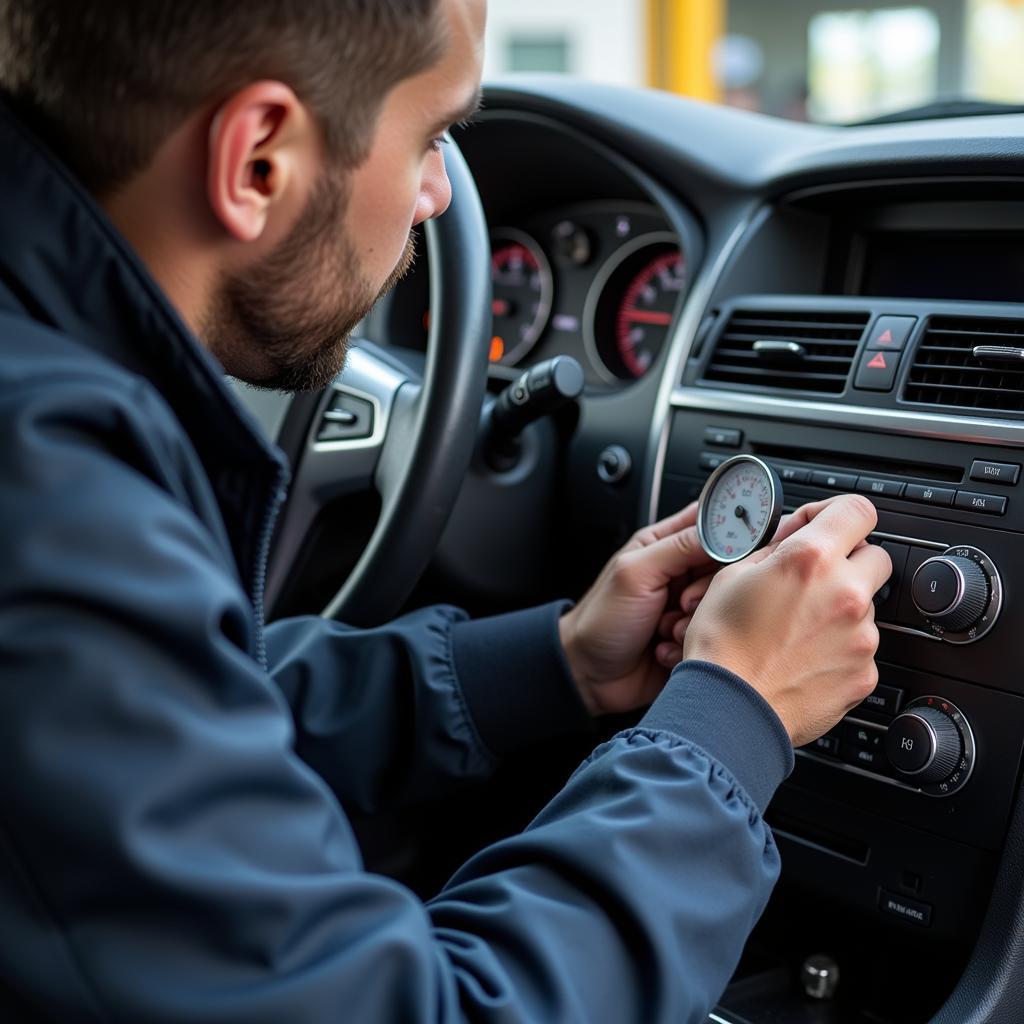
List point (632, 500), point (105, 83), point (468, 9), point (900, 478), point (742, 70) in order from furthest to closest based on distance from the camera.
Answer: point (742, 70) < point (632, 500) < point (900, 478) < point (468, 9) < point (105, 83)

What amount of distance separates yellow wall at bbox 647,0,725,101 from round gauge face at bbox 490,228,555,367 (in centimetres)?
538

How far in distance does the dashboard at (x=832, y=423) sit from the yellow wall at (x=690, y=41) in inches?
219

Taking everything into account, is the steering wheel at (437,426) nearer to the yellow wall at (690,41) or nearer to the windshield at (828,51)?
the windshield at (828,51)

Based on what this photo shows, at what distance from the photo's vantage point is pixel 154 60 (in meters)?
0.80

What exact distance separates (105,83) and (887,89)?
7536mm

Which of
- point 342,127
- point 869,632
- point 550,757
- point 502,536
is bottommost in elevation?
point 550,757

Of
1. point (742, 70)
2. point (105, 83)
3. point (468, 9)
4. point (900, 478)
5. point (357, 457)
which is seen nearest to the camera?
point (105, 83)

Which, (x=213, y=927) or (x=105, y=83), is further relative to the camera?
(x=105, y=83)

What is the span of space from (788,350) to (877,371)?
13 cm

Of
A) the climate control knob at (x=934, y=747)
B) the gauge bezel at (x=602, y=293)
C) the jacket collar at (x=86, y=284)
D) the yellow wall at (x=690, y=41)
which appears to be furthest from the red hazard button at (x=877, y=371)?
the yellow wall at (x=690, y=41)

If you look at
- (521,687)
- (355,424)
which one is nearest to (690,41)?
(355,424)

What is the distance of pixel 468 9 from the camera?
0.94 meters

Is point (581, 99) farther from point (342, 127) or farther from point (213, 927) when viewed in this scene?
point (213, 927)

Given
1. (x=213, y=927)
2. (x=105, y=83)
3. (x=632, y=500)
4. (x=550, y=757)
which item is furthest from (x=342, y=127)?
A: (x=550, y=757)
